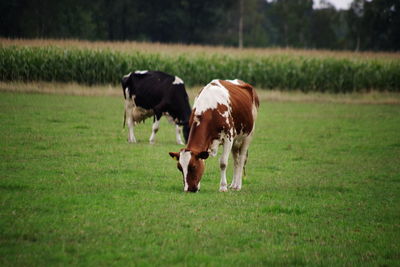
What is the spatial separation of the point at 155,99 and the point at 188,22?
5353cm

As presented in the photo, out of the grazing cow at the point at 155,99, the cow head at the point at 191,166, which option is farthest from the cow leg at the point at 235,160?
the grazing cow at the point at 155,99

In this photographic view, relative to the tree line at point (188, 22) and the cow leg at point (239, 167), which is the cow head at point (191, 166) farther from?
the tree line at point (188, 22)

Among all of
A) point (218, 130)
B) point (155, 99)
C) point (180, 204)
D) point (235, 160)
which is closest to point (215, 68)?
point (155, 99)

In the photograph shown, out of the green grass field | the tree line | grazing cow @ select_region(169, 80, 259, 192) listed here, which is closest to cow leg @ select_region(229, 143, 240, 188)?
grazing cow @ select_region(169, 80, 259, 192)

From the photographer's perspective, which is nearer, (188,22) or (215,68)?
(215,68)

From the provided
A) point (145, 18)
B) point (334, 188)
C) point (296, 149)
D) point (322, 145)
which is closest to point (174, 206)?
A: point (334, 188)

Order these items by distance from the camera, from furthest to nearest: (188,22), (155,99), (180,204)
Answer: (188,22)
(155,99)
(180,204)

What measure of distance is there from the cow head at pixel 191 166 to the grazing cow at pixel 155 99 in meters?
6.80

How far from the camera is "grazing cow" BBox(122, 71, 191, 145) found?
1666 centimetres

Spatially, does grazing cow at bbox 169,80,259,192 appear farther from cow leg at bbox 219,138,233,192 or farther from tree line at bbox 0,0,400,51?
tree line at bbox 0,0,400,51

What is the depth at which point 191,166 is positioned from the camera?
930 cm

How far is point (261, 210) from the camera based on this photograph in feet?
28.4

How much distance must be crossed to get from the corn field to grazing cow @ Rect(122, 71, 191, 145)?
14.2 m

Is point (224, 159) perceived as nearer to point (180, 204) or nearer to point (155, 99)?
point (180, 204)
